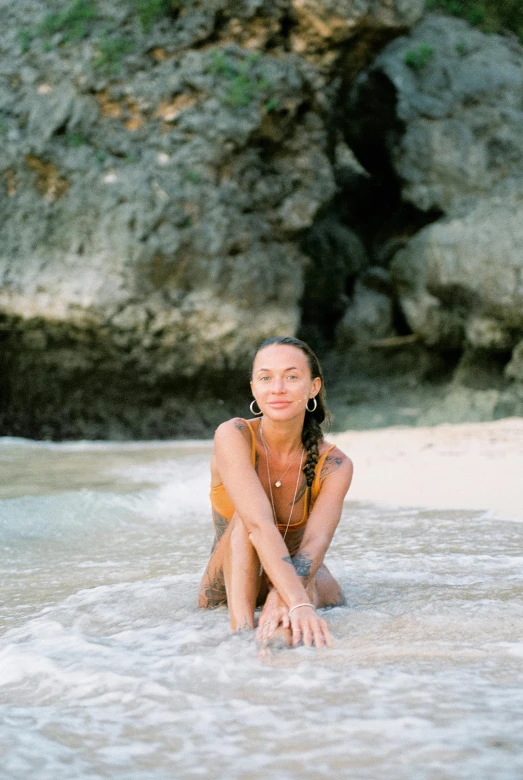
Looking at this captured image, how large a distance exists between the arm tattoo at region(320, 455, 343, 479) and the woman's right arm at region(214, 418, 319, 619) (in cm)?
29

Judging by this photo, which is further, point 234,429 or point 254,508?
point 234,429

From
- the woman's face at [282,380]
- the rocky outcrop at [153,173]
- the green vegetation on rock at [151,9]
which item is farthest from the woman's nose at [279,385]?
the green vegetation on rock at [151,9]

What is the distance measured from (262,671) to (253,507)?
0.67m

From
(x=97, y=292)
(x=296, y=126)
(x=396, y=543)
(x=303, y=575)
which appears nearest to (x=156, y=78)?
(x=296, y=126)

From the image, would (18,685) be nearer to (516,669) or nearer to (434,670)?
(434,670)

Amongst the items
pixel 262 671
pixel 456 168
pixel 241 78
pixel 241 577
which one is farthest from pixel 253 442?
pixel 456 168

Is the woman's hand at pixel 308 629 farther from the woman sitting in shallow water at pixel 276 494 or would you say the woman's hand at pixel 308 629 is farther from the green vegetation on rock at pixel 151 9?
the green vegetation on rock at pixel 151 9

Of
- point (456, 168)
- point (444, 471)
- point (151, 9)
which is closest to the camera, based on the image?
point (444, 471)

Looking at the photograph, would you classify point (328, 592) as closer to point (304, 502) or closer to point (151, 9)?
point (304, 502)

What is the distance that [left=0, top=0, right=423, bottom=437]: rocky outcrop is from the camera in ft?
31.4

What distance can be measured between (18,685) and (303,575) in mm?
964

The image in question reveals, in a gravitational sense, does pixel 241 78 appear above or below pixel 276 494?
above

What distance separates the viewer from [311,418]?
10.8 feet

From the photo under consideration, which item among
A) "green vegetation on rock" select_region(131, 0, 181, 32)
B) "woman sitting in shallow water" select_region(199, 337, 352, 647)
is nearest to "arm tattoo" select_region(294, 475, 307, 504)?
"woman sitting in shallow water" select_region(199, 337, 352, 647)
